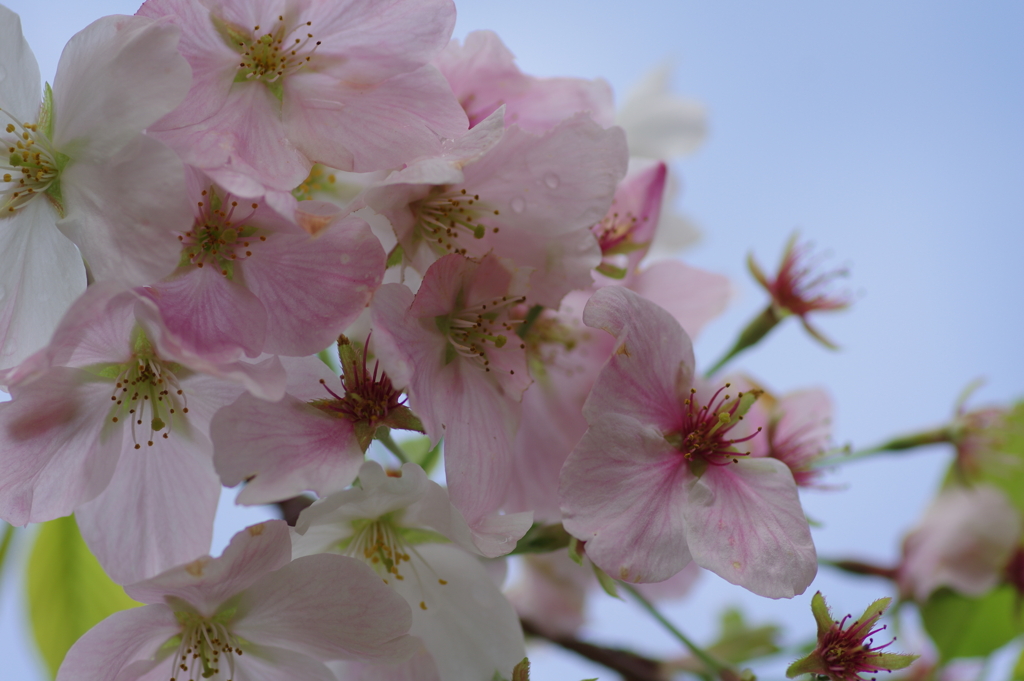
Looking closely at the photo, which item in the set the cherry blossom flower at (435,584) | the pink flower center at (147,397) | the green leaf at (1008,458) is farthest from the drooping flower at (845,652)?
the green leaf at (1008,458)

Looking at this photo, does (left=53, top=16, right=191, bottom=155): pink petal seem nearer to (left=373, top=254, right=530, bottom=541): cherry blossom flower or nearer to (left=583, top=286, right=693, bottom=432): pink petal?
(left=373, top=254, right=530, bottom=541): cherry blossom flower

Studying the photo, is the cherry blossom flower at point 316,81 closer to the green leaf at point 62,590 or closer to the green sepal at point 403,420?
the green sepal at point 403,420

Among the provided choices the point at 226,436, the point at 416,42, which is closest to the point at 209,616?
the point at 226,436

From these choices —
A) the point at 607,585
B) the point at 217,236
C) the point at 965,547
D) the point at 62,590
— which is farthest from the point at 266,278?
the point at 965,547

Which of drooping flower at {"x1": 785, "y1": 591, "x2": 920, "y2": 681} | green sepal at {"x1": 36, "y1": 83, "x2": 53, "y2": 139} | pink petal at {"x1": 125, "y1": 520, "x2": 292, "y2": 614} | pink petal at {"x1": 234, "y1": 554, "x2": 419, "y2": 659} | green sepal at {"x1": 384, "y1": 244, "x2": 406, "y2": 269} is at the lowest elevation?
drooping flower at {"x1": 785, "y1": 591, "x2": 920, "y2": 681}

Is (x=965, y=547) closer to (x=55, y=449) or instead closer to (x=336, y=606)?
(x=336, y=606)

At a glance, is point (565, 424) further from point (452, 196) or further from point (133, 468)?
point (133, 468)

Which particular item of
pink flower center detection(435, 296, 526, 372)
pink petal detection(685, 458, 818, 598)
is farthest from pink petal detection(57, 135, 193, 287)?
pink petal detection(685, 458, 818, 598)
